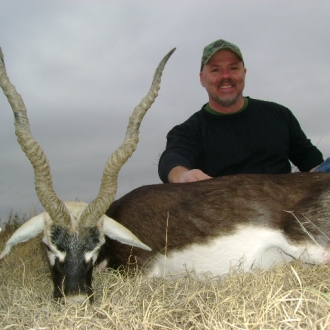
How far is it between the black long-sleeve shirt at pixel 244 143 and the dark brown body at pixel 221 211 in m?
1.56

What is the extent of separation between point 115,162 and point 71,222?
26.1 inches

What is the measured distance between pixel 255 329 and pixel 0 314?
1843 millimetres

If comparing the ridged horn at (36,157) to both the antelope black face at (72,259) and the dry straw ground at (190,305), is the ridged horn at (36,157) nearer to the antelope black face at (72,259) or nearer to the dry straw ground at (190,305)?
the antelope black face at (72,259)

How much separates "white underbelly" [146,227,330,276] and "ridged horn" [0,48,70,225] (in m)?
1.02

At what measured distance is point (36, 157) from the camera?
3871mm

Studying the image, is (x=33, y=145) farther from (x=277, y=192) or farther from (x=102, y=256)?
(x=277, y=192)

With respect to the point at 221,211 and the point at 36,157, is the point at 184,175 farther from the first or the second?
the point at 36,157

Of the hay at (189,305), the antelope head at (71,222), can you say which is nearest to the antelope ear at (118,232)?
the antelope head at (71,222)

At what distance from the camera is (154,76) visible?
14.6 ft

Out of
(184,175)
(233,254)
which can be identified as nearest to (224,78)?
(184,175)

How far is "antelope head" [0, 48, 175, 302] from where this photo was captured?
11.6 ft

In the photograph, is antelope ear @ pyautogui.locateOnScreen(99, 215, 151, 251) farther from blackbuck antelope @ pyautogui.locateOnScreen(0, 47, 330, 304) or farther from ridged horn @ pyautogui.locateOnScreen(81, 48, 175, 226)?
ridged horn @ pyautogui.locateOnScreen(81, 48, 175, 226)

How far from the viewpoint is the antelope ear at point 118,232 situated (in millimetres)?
3957

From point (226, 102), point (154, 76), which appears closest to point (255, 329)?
point (154, 76)
